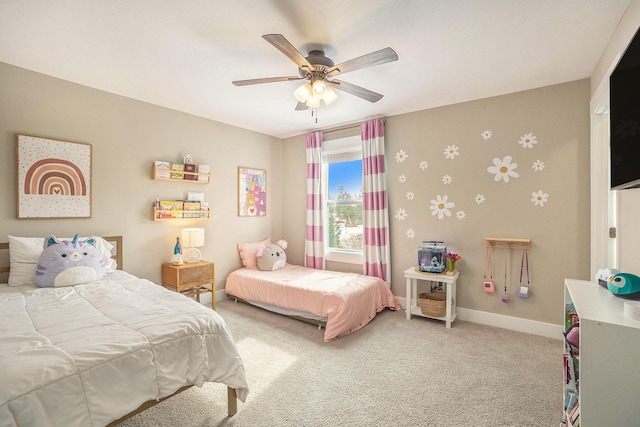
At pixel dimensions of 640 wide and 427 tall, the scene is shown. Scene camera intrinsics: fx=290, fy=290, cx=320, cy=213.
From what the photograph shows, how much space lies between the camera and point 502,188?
10.3 ft

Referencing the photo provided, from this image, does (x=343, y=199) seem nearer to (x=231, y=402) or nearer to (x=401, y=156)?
(x=401, y=156)

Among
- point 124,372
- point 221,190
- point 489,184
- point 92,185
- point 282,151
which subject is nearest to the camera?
point 124,372

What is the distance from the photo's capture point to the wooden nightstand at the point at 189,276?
3.31 metres

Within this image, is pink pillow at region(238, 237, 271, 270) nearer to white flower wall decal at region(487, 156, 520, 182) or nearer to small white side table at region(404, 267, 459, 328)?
small white side table at region(404, 267, 459, 328)

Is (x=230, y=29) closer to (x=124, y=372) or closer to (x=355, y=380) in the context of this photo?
(x=124, y=372)

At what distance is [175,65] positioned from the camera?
2.49 meters

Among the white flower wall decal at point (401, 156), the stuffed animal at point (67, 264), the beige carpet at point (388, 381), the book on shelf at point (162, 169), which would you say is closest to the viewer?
the beige carpet at point (388, 381)

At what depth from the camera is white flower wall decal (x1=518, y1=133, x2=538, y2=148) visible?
2.97 meters

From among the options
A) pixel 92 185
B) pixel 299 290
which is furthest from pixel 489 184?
pixel 92 185

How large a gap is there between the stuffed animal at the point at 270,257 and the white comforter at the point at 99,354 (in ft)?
6.55

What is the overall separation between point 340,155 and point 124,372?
3.64m

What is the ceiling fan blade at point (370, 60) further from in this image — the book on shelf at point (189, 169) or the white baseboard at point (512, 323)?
the white baseboard at point (512, 323)

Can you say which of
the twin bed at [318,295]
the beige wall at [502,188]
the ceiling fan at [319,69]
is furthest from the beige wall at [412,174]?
the ceiling fan at [319,69]

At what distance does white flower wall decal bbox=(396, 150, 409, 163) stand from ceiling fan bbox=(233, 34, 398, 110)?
1.40m
